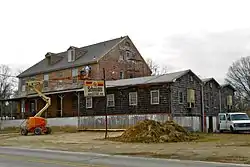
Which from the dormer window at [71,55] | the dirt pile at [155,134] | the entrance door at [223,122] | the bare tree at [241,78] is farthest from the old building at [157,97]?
the bare tree at [241,78]

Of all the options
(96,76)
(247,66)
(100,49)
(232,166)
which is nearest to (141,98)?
(96,76)

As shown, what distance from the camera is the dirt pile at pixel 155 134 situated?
26891 millimetres

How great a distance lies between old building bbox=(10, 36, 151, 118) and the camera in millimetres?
52781

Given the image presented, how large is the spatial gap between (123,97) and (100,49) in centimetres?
1799

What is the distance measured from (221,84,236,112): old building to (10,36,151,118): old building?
538 inches

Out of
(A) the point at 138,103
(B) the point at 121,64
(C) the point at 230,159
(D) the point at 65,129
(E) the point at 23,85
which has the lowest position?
(D) the point at 65,129

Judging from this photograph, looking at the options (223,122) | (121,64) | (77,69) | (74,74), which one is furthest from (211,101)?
(74,74)

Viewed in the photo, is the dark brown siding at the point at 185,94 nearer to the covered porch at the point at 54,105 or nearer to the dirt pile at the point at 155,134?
the dirt pile at the point at 155,134

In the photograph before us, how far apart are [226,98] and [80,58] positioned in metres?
21.7

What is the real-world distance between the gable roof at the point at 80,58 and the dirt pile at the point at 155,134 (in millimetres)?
26001

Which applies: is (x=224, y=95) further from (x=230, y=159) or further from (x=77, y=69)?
(x=230, y=159)

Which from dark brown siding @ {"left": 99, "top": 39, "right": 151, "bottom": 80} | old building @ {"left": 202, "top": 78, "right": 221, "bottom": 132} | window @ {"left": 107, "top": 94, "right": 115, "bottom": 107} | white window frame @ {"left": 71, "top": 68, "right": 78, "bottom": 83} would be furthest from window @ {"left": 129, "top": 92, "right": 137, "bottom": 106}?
white window frame @ {"left": 71, "top": 68, "right": 78, "bottom": 83}

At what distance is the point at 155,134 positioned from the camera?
90.0 ft

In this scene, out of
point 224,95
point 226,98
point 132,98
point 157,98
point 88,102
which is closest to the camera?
point 157,98
